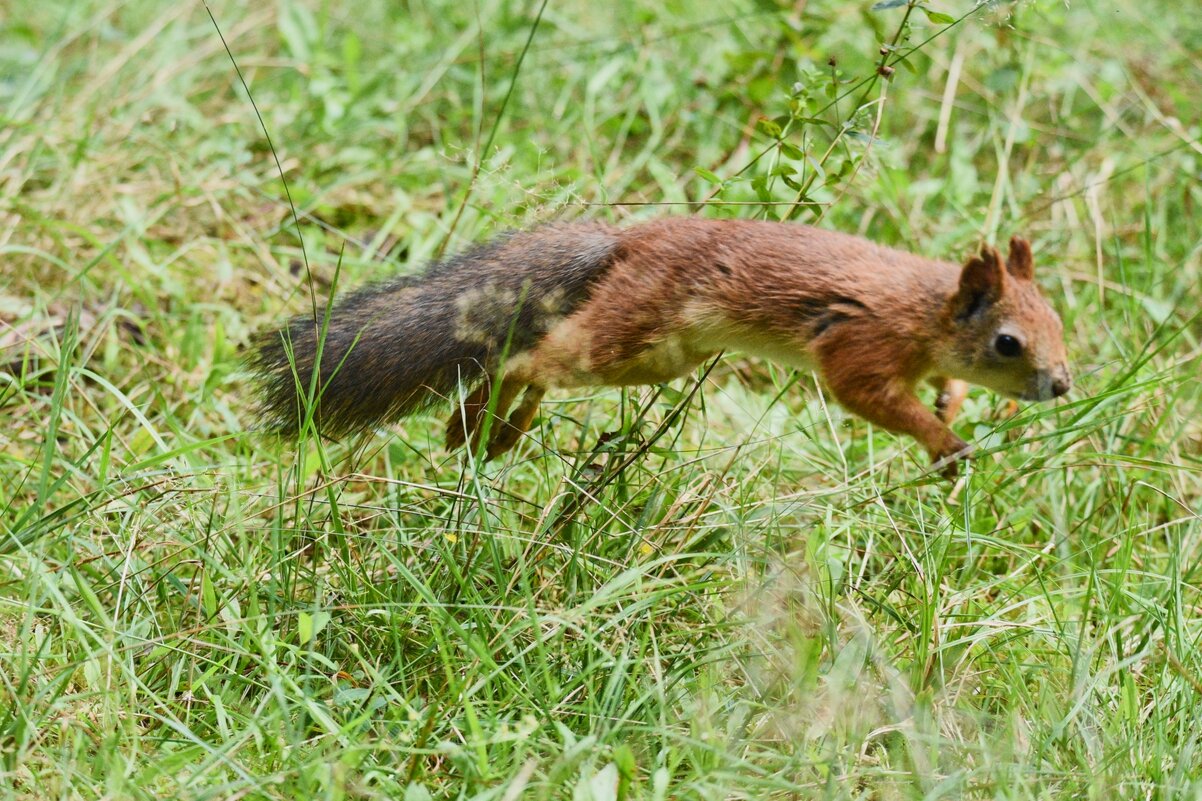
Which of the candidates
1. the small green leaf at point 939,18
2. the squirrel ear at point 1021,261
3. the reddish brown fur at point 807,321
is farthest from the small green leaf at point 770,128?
the squirrel ear at point 1021,261

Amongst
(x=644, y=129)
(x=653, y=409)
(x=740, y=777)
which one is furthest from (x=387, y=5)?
(x=740, y=777)

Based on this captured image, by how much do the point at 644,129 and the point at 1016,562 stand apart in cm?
236

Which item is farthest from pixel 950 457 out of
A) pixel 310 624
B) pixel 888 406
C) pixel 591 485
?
pixel 310 624

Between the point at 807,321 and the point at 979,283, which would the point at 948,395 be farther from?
the point at 807,321

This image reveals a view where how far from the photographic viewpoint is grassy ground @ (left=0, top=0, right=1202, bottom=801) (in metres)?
2.26

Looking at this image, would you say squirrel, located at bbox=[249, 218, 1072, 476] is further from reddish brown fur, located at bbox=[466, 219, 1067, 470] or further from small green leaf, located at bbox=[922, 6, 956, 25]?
small green leaf, located at bbox=[922, 6, 956, 25]

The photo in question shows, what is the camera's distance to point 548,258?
9.66 ft

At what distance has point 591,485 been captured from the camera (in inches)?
109

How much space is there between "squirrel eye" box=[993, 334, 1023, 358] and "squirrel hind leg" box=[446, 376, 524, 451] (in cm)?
103

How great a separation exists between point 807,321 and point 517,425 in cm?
69

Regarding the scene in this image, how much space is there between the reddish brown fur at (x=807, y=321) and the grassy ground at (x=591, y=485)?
15 centimetres

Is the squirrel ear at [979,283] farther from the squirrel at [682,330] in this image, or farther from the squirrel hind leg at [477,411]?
the squirrel hind leg at [477,411]

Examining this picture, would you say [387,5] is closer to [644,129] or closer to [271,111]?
[271,111]

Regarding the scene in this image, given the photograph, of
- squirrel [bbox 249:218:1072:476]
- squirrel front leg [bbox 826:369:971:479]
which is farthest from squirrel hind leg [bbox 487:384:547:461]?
squirrel front leg [bbox 826:369:971:479]
